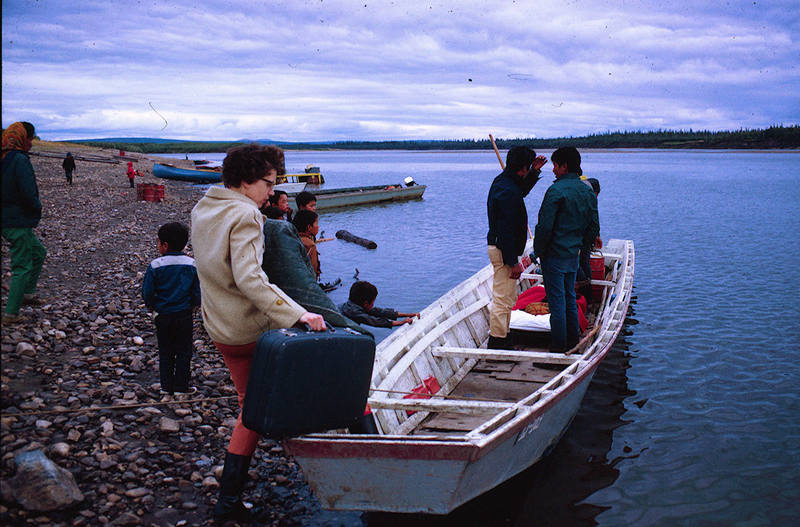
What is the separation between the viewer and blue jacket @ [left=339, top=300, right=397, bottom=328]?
6.83 metres

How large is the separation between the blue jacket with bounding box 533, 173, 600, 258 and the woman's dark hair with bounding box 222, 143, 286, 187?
3.73 metres

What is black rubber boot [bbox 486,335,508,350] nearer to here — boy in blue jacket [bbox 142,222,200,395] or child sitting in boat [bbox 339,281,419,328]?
child sitting in boat [bbox 339,281,419,328]

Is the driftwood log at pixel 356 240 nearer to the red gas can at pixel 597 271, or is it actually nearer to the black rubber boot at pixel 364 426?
the red gas can at pixel 597 271

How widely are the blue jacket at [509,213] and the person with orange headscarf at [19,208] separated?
16.4 feet

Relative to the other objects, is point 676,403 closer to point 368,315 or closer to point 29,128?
point 368,315

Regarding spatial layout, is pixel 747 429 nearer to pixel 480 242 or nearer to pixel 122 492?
pixel 122 492

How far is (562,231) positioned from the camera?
6.43m

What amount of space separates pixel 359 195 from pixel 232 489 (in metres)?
35.4

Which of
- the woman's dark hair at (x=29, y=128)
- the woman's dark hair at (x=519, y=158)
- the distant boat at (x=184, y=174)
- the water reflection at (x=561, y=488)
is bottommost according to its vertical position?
the water reflection at (x=561, y=488)

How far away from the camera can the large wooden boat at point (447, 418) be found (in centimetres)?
378

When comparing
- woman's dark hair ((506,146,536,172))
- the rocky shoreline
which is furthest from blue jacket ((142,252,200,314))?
woman's dark hair ((506,146,536,172))

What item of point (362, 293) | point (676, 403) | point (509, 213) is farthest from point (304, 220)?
point (676, 403)

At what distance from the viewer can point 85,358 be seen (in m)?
6.78

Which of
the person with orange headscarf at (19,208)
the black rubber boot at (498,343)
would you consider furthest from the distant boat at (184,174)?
the black rubber boot at (498,343)
